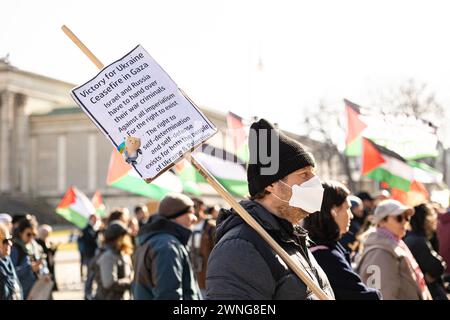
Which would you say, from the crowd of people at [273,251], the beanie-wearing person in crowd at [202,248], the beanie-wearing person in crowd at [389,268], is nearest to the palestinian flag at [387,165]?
the crowd of people at [273,251]

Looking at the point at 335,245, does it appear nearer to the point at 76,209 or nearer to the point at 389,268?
the point at 389,268


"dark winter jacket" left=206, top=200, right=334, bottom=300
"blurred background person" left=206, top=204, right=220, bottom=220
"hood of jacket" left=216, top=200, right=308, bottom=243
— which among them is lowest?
"blurred background person" left=206, top=204, right=220, bottom=220

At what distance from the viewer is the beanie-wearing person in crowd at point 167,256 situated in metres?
5.82

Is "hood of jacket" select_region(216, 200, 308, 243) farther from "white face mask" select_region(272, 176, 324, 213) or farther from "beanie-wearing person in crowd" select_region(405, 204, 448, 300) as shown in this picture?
"beanie-wearing person in crowd" select_region(405, 204, 448, 300)

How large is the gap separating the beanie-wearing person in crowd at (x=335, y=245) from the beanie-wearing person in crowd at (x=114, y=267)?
3.12 meters

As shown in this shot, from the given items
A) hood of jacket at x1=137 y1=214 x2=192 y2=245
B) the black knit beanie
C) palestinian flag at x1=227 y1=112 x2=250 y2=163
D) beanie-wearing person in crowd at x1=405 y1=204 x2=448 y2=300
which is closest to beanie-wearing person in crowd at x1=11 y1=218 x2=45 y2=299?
hood of jacket at x1=137 y1=214 x2=192 y2=245

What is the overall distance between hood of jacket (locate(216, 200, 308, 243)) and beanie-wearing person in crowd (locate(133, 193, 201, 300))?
2425mm

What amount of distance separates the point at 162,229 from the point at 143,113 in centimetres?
271

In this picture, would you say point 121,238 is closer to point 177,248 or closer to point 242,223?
point 177,248

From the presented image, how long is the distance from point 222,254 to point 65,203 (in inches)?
579

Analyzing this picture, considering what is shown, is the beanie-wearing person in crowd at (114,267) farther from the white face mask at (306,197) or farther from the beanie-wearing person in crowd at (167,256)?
the white face mask at (306,197)

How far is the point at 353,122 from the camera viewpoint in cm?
1230

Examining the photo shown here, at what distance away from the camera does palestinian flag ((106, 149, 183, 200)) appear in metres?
8.91
